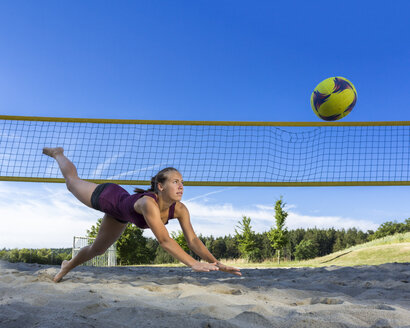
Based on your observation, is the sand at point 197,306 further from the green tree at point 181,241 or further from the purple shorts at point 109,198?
the green tree at point 181,241

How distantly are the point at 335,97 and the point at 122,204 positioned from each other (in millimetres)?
3688

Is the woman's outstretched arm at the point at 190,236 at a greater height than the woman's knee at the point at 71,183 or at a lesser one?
lesser

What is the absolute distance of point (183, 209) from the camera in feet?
8.79

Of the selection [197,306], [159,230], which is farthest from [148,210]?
[197,306]

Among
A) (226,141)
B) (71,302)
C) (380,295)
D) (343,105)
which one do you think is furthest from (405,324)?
(226,141)

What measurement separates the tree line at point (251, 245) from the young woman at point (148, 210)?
34.0 ft

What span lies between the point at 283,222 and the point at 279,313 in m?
16.4

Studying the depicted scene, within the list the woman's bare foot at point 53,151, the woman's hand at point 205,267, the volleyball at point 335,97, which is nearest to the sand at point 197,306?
the woman's hand at point 205,267

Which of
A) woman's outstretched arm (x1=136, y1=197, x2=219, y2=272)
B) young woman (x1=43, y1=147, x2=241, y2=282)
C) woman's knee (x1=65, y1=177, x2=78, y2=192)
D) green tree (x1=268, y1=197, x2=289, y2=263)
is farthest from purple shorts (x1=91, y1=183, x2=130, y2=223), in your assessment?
green tree (x1=268, y1=197, x2=289, y2=263)

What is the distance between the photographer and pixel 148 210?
7.57 ft

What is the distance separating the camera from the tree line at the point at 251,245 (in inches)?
593

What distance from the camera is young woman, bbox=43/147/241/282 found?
2.28 meters

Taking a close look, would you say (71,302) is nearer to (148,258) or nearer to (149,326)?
(149,326)

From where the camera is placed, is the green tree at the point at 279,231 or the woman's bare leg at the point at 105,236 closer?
the woman's bare leg at the point at 105,236
